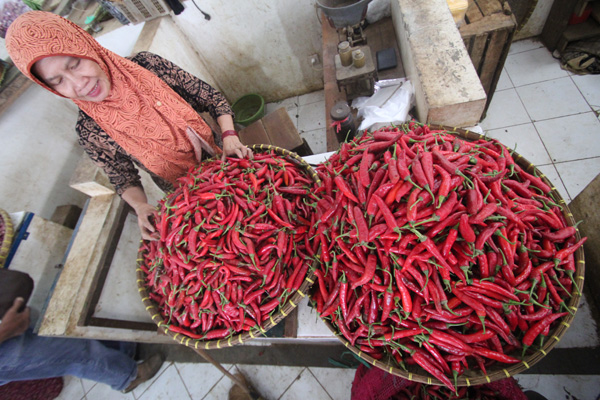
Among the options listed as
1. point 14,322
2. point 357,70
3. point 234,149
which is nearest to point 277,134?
point 357,70

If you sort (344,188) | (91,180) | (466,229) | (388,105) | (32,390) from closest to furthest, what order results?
1. (466,229)
2. (344,188)
3. (388,105)
4. (91,180)
5. (32,390)

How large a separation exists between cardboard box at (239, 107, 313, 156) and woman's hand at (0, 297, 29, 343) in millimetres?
2694

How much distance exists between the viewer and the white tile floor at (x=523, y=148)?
2.74 metres

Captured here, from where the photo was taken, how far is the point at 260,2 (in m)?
3.85

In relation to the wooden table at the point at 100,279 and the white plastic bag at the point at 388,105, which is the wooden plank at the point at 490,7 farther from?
the wooden table at the point at 100,279

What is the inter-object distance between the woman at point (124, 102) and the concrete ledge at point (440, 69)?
1418 mm

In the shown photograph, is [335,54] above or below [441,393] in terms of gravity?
above

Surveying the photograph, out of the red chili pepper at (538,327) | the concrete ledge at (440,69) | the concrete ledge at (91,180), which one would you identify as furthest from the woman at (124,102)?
the red chili pepper at (538,327)

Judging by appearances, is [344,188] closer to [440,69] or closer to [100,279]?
[440,69]

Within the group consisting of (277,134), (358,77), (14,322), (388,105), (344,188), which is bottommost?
(277,134)

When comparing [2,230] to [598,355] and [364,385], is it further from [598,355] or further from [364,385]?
[598,355]

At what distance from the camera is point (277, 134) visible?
11.2 ft

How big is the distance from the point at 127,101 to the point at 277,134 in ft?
6.06

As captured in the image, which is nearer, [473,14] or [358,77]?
[358,77]
